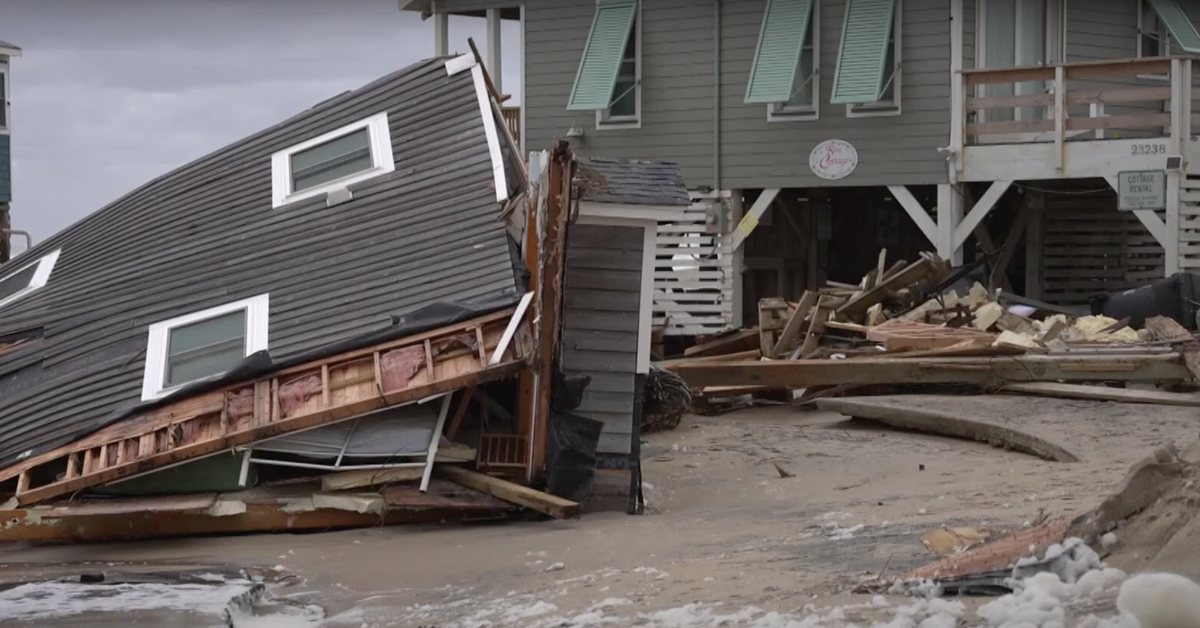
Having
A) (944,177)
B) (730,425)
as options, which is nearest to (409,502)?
(730,425)

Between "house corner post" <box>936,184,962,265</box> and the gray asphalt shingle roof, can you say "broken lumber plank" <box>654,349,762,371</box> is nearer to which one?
"house corner post" <box>936,184,962,265</box>

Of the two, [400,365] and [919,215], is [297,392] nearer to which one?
[400,365]

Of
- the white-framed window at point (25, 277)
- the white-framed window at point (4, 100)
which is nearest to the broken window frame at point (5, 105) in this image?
the white-framed window at point (4, 100)

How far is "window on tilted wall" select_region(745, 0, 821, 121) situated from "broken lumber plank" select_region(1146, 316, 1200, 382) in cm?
700

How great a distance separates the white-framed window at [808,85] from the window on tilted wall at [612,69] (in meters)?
2.43

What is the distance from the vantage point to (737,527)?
458 inches

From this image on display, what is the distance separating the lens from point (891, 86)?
78.0 ft

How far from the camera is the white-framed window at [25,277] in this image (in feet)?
57.7

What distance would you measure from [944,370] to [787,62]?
7.53 metres

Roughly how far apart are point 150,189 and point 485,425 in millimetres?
6521

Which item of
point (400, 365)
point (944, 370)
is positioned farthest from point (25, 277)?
point (944, 370)

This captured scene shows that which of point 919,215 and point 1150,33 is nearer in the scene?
point 919,215

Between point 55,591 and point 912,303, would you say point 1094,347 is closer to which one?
point 912,303

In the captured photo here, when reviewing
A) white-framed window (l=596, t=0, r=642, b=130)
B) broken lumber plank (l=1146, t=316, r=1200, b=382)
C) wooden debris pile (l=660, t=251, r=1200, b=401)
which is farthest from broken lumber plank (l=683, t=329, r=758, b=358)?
white-framed window (l=596, t=0, r=642, b=130)
